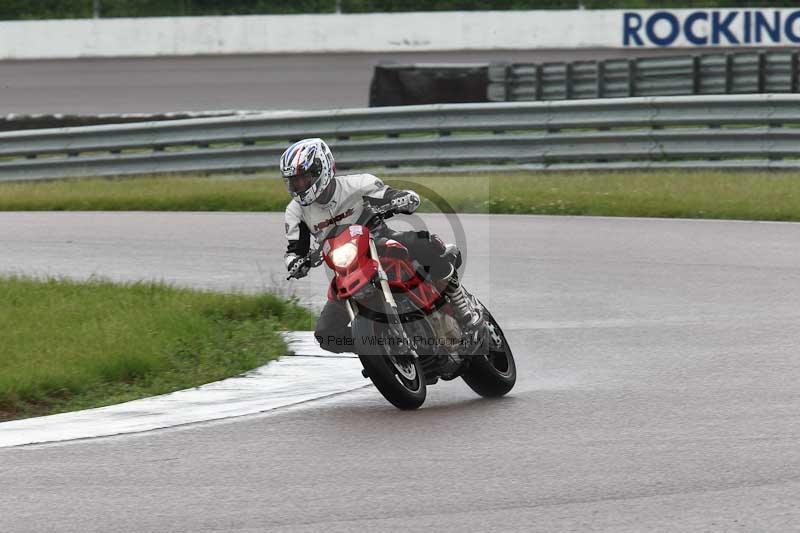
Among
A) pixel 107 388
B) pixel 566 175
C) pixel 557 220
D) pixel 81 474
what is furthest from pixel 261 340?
pixel 566 175

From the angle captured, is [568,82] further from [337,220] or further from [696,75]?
[337,220]

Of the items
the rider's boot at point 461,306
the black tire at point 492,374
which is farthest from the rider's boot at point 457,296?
the black tire at point 492,374

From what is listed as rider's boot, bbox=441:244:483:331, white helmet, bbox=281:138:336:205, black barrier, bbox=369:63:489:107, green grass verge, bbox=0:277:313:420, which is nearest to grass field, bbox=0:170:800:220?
black barrier, bbox=369:63:489:107

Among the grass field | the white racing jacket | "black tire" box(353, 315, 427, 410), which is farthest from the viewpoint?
the grass field

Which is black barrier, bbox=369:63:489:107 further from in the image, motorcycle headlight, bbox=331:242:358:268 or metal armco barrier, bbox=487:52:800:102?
motorcycle headlight, bbox=331:242:358:268

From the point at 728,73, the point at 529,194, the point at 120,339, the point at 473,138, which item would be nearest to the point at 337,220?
the point at 120,339

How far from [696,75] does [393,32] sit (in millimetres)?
9599

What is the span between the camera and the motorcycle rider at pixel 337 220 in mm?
A: 7426

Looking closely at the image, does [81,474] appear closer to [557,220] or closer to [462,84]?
[557,220]

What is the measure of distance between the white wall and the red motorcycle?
23.1 metres

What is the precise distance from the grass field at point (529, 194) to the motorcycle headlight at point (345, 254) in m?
7.63

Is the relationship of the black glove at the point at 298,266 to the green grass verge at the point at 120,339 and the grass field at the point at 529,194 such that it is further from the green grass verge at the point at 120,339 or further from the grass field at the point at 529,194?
the grass field at the point at 529,194

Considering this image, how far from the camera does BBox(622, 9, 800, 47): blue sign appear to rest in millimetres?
29453

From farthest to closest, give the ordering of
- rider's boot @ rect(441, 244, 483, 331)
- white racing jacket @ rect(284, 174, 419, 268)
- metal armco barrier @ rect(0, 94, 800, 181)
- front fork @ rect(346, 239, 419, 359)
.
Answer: metal armco barrier @ rect(0, 94, 800, 181)
rider's boot @ rect(441, 244, 483, 331)
white racing jacket @ rect(284, 174, 419, 268)
front fork @ rect(346, 239, 419, 359)
